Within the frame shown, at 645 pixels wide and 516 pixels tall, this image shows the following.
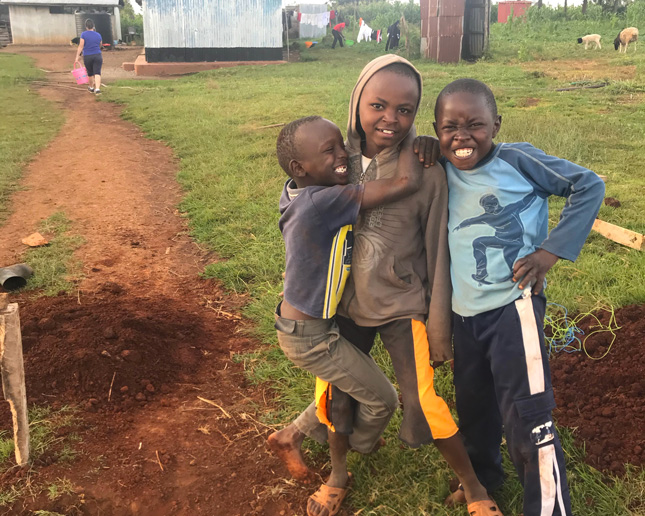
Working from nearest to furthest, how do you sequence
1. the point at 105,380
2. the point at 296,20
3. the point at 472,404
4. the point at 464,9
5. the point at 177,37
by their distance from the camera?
the point at 472,404
the point at 105,380
the point at 464,9
the point at 177,37
the point at 296,20

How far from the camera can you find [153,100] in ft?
45.6

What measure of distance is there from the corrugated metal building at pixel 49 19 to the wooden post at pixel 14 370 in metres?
32.1

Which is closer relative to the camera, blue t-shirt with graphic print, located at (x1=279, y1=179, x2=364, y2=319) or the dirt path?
blue t-shirt with graphic print, located at (x1=279, y1=179, x2=364, y2=319)

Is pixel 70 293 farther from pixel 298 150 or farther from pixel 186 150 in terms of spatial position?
pixel 186 150

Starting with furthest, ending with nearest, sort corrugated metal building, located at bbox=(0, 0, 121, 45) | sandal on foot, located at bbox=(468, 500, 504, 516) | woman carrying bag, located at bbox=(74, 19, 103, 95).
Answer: corrugated metal building, located at bbox=(0, 0, 121, 45), woman carrying bag, located at bbox=(74, 19, 103, 95), sandal on foot, located at bbox=(468, 500, 504, 516)

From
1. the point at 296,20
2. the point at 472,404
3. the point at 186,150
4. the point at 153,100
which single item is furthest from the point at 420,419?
the point at 296,20

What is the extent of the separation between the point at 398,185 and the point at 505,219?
1.21 ft

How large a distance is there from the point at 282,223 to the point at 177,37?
785 inches

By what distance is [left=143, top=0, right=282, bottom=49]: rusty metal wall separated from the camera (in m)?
20.1

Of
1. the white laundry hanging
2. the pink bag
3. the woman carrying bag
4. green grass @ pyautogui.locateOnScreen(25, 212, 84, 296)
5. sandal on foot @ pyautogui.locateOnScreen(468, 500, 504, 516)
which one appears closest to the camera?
sandal on foot @ pyautogui.locateOnScreen(468, 500, 504, 516)

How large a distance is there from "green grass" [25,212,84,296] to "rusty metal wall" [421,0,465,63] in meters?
15.6

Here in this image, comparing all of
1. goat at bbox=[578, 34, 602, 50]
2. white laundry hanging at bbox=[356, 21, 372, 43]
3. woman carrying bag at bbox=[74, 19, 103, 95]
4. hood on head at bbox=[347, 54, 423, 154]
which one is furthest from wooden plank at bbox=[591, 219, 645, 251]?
white laundry hanging at bbox=[356, 21, 372, 43]

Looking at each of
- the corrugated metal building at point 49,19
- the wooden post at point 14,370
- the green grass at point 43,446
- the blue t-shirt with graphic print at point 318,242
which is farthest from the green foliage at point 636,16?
the wooden post at point 14,370

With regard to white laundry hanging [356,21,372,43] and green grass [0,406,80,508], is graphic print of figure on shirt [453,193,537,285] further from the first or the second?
white laundry hanging [356,21,372,43]
